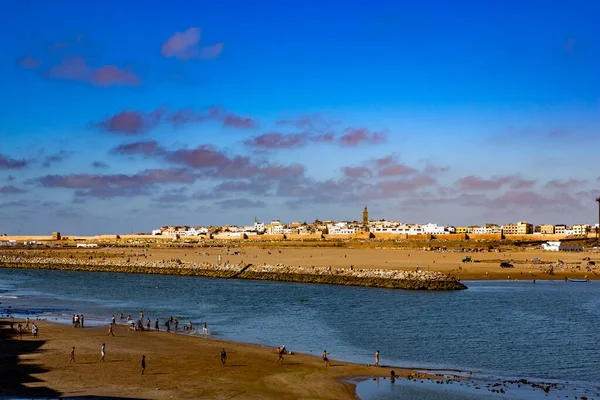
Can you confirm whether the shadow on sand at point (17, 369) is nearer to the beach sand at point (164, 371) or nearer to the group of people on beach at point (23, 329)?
the beach sand at point (164, 371)

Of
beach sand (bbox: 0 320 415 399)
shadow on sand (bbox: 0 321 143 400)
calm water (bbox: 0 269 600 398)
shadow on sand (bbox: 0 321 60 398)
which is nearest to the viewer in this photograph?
shadow on sand (bbox: 0 321 143 400)

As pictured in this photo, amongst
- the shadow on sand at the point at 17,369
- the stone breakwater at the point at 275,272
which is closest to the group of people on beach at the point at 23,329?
the shadow on sand at the point at 17,369

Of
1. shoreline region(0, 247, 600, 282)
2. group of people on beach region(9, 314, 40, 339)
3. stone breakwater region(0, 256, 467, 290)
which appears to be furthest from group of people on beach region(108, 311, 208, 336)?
shoreline region(0, 247, 600, 282)

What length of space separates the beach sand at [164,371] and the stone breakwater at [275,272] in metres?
35.4

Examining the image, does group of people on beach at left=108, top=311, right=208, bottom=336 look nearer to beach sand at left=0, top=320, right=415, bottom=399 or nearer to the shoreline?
beach sand at left=0, top=320, right=415, bottom=399

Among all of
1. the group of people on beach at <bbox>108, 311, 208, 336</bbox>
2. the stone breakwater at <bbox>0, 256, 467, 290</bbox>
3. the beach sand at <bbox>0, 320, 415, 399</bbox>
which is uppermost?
the stone breakwater at <bbox>0, 256, 467, 290</bbox>

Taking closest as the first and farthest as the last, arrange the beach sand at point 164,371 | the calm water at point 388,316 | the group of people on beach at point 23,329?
the beach sand at point 164,371 < the calm water at point 388,316 < the group of people on beach at point 23,329

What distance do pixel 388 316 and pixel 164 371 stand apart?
22663mm

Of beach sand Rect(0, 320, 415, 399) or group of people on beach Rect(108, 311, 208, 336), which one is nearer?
beach sand Rect(0, 320, 415, 399)

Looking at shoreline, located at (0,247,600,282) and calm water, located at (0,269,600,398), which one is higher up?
shoreline, located at (0,247,600,282)

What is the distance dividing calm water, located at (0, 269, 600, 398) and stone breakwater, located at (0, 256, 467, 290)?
11.4 ft

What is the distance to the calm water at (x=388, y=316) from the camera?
1317 inches

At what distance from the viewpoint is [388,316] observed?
47.3m

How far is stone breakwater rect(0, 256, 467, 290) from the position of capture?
68188 millimetres
